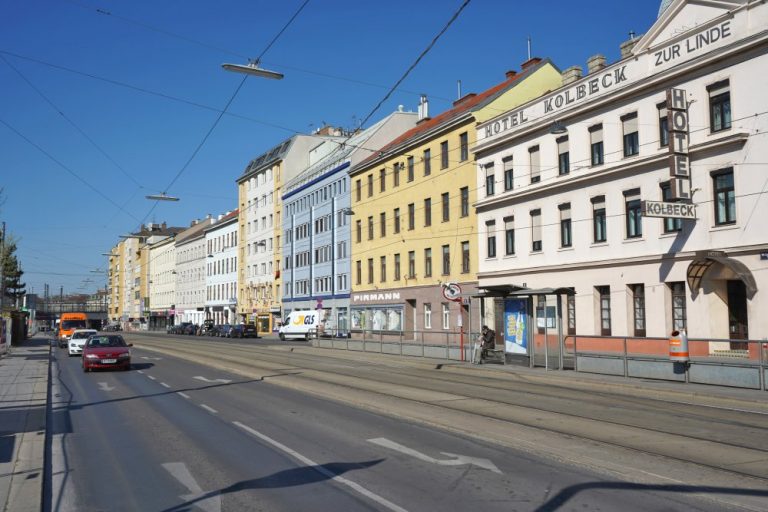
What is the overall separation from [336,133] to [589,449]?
241 ft

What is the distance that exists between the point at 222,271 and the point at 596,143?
72.2 m

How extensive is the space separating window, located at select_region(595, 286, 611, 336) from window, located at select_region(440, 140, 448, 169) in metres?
15.2

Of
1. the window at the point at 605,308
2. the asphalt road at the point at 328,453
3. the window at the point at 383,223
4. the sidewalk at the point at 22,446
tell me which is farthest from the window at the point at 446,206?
the sidewalk at the point at 22,446

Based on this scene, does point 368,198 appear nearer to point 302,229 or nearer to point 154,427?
point 302,229

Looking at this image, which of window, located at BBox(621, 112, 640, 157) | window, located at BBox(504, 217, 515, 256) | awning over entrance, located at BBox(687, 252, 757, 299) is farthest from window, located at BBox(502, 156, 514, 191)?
awning over entrance, located at BBox(687, 252, 757, 299)

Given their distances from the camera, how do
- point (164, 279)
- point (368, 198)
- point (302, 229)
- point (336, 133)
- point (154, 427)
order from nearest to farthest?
point (154, 427), point (368, 198), point (302, 229), point (336, 133), point (164, 279)

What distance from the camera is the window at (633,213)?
96.3 feet

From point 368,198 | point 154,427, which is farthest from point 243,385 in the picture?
point 368,198

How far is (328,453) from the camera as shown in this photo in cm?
1002

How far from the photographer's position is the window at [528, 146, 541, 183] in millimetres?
35344

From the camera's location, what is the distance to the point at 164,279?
4956 inches

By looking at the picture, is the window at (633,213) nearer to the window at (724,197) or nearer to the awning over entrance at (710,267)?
the awning over entrance at (710,267)

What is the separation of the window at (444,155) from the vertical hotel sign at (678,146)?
18.7 metres

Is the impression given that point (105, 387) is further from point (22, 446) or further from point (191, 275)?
point (191, 275)
